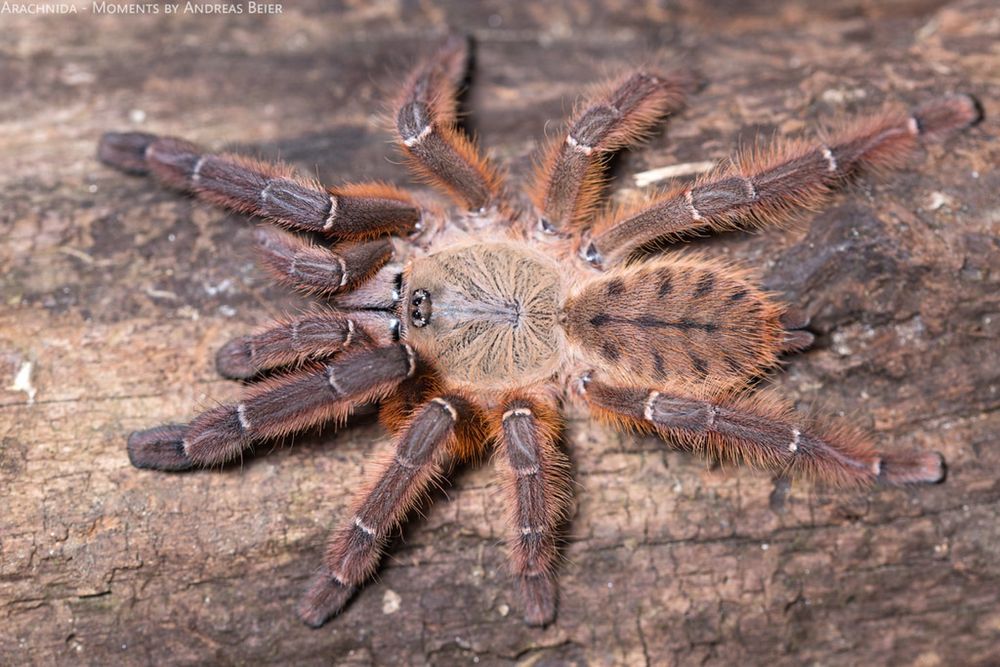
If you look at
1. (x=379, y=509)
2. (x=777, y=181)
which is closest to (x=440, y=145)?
(x=777, y=181)

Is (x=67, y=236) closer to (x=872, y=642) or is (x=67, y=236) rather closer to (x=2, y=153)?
(x=2, y=153)

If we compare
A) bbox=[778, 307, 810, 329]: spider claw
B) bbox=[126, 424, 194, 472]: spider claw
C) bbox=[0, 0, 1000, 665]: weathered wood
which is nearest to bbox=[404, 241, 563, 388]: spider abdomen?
bbox=[0, 0, 1000, 665]: weathered wood

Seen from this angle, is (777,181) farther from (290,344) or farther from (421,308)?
(290,344)

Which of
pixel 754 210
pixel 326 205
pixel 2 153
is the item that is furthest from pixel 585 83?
pixel 2 153

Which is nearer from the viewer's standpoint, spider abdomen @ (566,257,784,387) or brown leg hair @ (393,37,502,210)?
spider abdomen @ (566,257,784,387)

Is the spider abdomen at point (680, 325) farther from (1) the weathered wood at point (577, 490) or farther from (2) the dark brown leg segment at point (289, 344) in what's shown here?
(2) the dark brown leg segment at point (289, 344)

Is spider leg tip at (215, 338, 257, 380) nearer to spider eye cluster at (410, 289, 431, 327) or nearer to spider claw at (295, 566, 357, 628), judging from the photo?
spider eye cluster at (410, 289, 431, 327)
